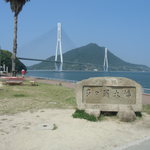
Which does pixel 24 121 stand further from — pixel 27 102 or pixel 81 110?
pixel 27 102

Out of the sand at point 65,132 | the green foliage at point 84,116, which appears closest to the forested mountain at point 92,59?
the green foliage at point 84,116

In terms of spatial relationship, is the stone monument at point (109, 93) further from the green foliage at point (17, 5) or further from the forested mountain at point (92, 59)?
the forested mountain at point (92, 59)

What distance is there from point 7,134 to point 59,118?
5.46ft

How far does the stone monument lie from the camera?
6445mm

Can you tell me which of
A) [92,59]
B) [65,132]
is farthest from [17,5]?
[92,59]

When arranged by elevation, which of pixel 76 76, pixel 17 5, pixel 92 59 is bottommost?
pixel 76 76

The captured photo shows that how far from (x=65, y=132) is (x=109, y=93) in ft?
6.23

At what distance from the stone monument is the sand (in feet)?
1.54

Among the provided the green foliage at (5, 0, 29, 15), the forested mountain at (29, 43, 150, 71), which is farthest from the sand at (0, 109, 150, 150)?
the forested mountain at (29, 43, 150, 71)

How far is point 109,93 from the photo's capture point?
21.1ft

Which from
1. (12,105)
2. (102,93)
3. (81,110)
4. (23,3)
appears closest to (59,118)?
(81,110)

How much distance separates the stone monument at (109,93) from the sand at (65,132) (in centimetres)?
47

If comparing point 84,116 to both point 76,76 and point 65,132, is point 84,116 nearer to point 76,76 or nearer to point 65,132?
point 65,132

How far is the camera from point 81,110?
21.1 ft
